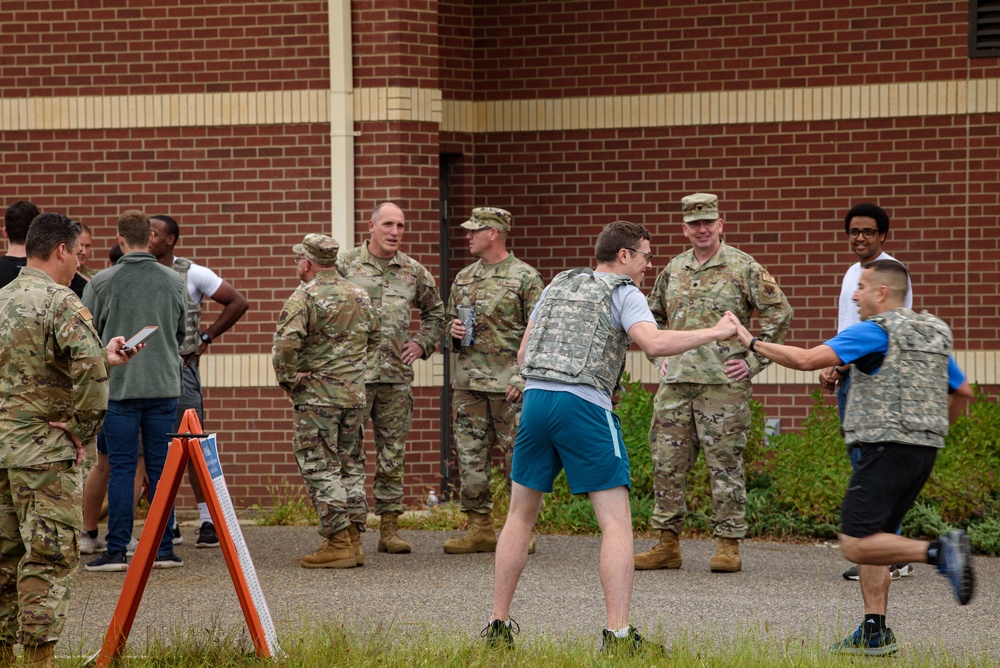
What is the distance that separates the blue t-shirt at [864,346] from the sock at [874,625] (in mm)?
1222

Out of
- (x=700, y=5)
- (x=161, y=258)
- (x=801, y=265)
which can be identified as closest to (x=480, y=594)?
(x=161, y=258)

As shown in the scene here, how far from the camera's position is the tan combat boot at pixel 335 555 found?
870cm

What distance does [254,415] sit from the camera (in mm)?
11320

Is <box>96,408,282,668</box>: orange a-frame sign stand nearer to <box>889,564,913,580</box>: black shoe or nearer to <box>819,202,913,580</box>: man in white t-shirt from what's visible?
<box>819,202,913,580</box>: man in white t-shirt

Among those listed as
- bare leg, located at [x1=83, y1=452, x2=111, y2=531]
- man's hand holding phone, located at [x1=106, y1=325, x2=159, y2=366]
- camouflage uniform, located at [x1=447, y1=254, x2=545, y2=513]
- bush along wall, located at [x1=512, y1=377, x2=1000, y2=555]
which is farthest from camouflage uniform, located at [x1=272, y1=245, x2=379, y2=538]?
bush along wall, located at [x1=512, y1=377, x2=1000, y2=555]

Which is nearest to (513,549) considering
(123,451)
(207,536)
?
(123,451)

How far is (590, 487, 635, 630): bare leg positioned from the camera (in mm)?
6117

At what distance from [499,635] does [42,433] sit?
7.61ft

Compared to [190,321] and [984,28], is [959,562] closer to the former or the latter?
→ [190,321]

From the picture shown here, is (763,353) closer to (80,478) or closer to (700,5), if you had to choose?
(80,478)

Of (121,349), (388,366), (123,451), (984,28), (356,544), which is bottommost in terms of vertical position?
(356,544)

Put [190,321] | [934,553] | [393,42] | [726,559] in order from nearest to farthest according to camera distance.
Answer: [934,553] → [726,559] → [190,321] → [393,42]

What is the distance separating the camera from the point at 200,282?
965 centimetres

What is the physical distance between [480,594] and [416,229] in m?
4.09
